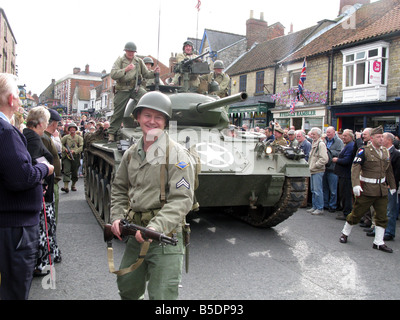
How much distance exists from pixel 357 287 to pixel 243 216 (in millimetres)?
3127

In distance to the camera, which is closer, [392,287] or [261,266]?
[392,287]

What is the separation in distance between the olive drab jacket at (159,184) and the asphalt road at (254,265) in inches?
67.8

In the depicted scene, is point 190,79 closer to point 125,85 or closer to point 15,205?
point 125,85

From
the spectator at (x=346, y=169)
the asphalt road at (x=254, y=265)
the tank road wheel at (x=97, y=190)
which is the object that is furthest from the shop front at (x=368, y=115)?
the tank road wheel at (x=97, y=190)

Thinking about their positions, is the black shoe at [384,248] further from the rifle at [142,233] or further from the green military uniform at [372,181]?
the rifle at [142,233]

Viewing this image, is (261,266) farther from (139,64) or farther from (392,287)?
(139,64)

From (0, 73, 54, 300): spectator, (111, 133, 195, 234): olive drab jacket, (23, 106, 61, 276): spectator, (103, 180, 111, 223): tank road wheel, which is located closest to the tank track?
(103, 180, 111, 223): tank road wheel

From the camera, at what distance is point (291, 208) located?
6035 mm

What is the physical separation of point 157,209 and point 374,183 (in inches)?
170

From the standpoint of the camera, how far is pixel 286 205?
597cm

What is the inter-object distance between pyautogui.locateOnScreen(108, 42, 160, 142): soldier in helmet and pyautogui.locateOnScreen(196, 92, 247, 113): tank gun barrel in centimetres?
147

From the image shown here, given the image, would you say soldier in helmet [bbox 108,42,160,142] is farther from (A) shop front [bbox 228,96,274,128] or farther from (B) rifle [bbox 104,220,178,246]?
(A) shop front [bbox 228,96,274,128]

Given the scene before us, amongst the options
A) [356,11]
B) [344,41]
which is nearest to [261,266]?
[344,41]
